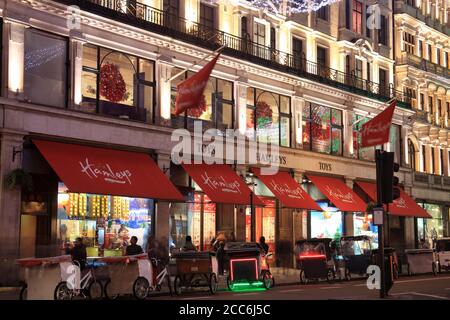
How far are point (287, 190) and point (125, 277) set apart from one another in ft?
52.7

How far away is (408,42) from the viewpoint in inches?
1954

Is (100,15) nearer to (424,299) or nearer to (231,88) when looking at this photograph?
(231,88)

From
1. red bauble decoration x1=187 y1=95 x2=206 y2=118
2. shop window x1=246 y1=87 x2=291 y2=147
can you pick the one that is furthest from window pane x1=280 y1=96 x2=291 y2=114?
red bauble decoration x1=187 y1=95 x2=206 y2=118

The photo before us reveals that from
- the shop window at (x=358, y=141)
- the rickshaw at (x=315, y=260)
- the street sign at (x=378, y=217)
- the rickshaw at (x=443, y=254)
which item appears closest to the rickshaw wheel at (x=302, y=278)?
the rickshaw at (x=315, y=260)

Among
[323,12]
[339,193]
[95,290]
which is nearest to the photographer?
[95,290]

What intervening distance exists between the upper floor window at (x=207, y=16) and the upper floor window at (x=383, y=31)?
51.6ft

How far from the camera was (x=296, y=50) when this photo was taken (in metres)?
39.5

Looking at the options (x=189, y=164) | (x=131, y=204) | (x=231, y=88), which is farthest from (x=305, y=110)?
(x=131, y=204)

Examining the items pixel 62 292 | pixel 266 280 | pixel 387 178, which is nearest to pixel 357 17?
pixel 266 280

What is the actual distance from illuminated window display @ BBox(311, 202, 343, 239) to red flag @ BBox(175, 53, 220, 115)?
13.6 meters

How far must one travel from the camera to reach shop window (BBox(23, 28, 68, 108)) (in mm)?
26312

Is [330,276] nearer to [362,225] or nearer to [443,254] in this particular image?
[443,254]
